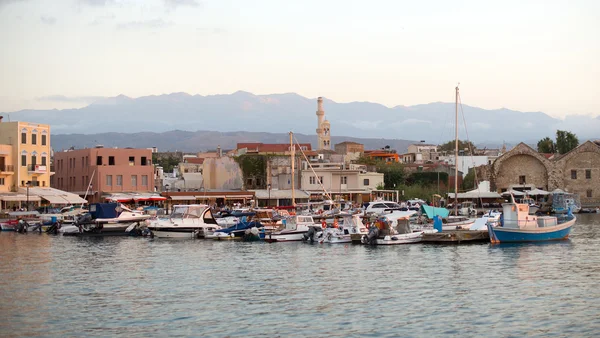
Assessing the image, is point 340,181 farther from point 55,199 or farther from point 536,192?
point 55,199

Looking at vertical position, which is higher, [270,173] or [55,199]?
[270,173]

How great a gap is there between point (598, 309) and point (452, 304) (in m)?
4.91

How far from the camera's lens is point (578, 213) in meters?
90.3

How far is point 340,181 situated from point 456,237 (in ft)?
148

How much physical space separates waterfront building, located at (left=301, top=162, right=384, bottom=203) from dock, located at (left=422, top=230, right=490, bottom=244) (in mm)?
40639

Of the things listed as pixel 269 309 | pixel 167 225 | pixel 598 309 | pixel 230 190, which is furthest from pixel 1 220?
pixel 598 309

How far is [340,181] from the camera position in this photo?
93.8m

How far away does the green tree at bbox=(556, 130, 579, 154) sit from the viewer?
11988 centimetres

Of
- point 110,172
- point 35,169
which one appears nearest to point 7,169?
point 35,169

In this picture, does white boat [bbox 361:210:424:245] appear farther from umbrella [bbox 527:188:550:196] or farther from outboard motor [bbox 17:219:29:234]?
umbrella [bbox 527:188:550:196]

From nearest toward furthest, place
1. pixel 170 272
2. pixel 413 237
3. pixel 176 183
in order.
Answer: pixel 170 272
pixel 413 237
pixel 176 183

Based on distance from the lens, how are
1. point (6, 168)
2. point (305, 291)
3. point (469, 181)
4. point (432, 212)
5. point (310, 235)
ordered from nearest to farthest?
point (305, 291), point (310, 235), point (432, 212), point (6, 168), point (469, 181)

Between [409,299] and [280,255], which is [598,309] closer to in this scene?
[409,299]

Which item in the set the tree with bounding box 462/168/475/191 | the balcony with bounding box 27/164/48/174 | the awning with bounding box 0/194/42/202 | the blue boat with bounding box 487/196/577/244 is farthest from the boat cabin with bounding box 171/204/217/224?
the tree with bounding box 462/168/475/191
